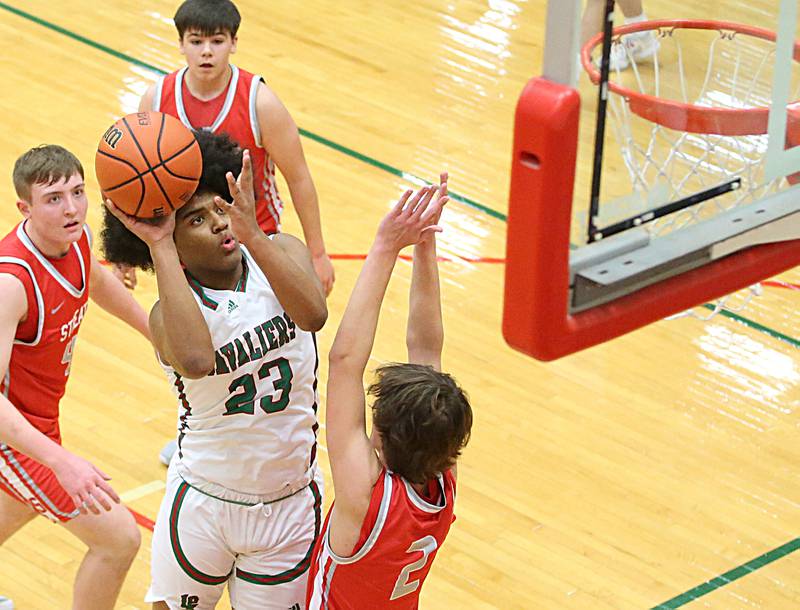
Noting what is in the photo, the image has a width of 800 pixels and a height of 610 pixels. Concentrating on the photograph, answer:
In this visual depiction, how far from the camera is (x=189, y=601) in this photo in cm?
384

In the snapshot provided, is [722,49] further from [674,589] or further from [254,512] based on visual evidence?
[674,589]

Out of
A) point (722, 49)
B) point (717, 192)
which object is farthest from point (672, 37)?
point (717, 192)

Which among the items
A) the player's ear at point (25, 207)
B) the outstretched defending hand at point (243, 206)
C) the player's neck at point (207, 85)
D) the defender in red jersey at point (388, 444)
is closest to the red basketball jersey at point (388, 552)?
the defender in red jersey at point (388, 444)

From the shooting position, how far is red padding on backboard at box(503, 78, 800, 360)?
2846 mm

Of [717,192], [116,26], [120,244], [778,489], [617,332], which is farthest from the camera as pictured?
[116,26]

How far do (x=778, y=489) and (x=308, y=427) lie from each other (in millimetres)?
2543

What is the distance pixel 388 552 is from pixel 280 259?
74 centimetres

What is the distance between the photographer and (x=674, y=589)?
5.10 m

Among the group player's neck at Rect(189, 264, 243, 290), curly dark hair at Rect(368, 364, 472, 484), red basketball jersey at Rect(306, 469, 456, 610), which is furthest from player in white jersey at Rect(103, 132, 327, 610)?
curly dark hair at Rect(368, 364, 472, 484)

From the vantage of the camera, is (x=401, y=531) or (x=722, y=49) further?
(x=722, y=49)

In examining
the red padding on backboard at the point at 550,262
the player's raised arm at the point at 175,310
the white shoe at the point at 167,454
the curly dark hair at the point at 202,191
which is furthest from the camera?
the white shoe at the point at 167,454

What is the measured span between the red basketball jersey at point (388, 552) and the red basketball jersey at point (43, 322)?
1144mm

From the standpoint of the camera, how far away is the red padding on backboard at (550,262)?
2.85 meters

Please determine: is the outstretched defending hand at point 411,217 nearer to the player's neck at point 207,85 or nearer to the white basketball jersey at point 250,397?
the white basketball jersey at point 250,397
